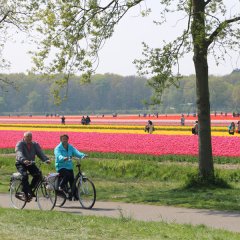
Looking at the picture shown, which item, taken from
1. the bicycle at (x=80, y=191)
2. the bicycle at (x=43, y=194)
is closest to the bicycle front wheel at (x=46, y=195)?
the bicycle at (x=43, y=194)

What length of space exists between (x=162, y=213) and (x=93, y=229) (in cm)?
337

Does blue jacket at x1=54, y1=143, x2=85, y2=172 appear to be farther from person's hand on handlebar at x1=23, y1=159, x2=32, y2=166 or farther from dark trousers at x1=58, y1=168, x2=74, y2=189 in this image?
person's hand on handlebar at x1=23, y1=159, x2=32, y2=166

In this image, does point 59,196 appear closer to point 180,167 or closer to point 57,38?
point 57,38

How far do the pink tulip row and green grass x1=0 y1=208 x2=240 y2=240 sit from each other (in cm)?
1762

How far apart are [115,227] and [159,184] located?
1152 centimetres

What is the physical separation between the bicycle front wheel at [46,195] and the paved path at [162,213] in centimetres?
33

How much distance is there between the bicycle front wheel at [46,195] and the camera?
1474 cm

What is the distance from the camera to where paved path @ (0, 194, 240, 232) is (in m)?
12.5

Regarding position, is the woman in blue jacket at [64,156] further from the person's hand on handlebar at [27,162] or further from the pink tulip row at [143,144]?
the pink tulip row at [143,144]

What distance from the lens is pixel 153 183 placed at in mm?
23109

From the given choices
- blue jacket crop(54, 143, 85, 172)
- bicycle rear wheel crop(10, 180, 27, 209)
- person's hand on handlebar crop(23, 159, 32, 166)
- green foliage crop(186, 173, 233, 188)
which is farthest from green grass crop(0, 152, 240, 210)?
person's hand on handlebar crop(23, 159, 32, 166)

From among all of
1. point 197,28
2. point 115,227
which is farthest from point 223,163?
point 115,227

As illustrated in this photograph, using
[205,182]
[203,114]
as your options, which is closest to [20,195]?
[205,182]

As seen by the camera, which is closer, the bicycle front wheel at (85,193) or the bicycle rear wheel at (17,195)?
the bicycle front wheel at (85,193)
